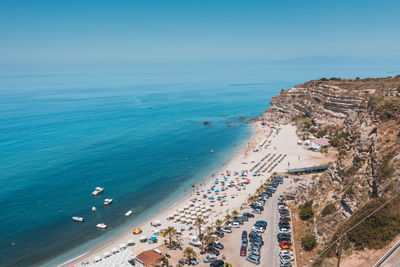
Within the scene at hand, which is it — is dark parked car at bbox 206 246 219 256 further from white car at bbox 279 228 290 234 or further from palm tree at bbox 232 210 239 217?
white car at bbox 279 228 290 234

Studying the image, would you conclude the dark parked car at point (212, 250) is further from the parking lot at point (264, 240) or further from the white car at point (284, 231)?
the white car at point (284, 231)

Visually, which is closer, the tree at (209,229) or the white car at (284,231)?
the white car at (284,231)

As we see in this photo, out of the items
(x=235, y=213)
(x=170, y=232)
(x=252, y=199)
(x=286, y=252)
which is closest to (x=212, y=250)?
(x=170, y=232)

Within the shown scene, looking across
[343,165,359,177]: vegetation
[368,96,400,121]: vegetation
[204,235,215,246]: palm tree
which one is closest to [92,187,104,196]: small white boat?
[204,235,215,246]: palm tree

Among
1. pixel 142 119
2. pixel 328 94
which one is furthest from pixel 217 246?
pixel 142 119

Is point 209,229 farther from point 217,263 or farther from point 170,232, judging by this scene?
point 217,263

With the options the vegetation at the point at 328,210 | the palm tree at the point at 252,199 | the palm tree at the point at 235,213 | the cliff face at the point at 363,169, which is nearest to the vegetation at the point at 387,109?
the cliff face at the point at 363,169
